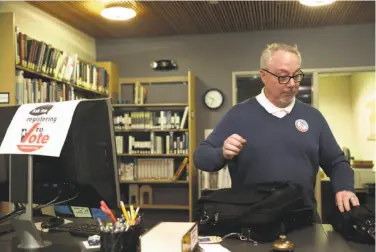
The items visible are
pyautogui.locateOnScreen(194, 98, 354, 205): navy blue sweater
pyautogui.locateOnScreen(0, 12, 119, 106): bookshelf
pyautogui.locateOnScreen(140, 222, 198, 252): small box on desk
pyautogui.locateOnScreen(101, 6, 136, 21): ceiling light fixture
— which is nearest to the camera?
pyautogui.locateOnScreen(140, 222, 198, 252): small box on desk

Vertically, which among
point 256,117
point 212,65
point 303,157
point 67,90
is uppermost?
point 212,65

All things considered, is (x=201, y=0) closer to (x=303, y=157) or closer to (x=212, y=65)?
(x=212, y=65)

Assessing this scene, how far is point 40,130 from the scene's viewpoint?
4.17 feet

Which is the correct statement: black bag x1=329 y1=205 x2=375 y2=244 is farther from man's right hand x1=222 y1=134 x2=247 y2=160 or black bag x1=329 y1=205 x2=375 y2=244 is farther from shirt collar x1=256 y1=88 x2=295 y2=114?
shirt collar x1=256 y1=88 x2=295 y2=114

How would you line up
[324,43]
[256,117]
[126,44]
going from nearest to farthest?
[256,117] < [324,43] < [126,44]

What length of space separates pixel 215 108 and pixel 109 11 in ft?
6.16

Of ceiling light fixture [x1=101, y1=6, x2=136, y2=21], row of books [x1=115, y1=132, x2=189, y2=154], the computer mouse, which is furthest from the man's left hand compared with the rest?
row of books [x1=115, y1=132, x2=189, y2=154]

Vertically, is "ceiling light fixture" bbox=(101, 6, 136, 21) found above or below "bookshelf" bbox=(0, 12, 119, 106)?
above

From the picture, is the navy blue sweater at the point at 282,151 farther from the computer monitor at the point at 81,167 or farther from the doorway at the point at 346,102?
the doorway at the point at 346,102

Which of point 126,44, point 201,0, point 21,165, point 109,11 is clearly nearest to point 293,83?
point 21,165

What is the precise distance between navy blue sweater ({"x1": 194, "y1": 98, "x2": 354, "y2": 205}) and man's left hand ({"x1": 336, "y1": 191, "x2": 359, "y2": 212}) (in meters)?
0.18

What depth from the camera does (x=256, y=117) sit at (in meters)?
1.82

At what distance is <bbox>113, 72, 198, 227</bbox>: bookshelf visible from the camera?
4.74 m

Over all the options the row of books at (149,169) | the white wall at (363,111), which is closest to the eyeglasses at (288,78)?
the row of books at (149,169)
